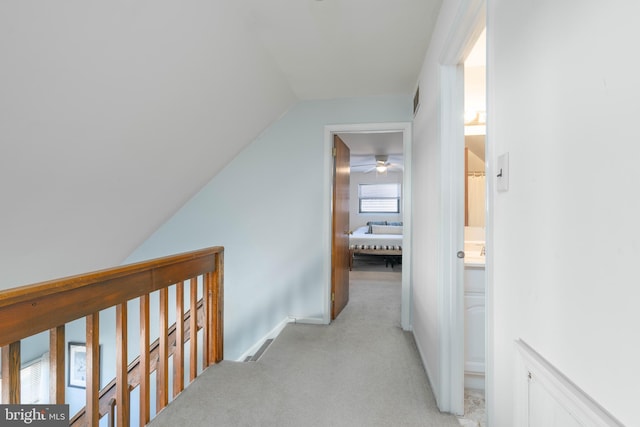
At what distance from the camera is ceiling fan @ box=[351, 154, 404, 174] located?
624cm

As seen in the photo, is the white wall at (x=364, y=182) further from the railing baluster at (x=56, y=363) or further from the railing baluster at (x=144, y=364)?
the railing baluster at (x=56, y=363)

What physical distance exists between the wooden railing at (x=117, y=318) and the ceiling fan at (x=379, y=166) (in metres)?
4.80

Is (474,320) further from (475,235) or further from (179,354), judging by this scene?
(179,354)

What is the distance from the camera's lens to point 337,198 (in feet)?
10.6

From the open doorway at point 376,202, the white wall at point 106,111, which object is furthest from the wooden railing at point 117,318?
the open doorway at point 376,202

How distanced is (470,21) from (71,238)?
9.75 feet

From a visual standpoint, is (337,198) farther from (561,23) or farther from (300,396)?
(561,23)

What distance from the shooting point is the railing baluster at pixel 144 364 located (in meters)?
1.48

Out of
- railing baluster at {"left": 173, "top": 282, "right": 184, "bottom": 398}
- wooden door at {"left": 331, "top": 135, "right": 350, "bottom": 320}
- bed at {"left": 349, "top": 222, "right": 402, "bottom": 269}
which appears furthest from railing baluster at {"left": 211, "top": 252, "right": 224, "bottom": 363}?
bed at {"left": 349, "top": 222, "right": 402, "bottom": 269}

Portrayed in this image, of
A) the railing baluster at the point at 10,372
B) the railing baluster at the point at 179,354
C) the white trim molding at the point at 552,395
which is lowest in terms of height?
the railing baluster at the point at 179,354

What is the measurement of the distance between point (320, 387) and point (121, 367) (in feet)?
3.82

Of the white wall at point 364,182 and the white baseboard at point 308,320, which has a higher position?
the white wall at point 364,182

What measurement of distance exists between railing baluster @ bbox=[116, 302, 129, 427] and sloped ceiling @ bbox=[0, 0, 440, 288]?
3.18ft

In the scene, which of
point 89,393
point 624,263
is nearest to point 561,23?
point 624,263
